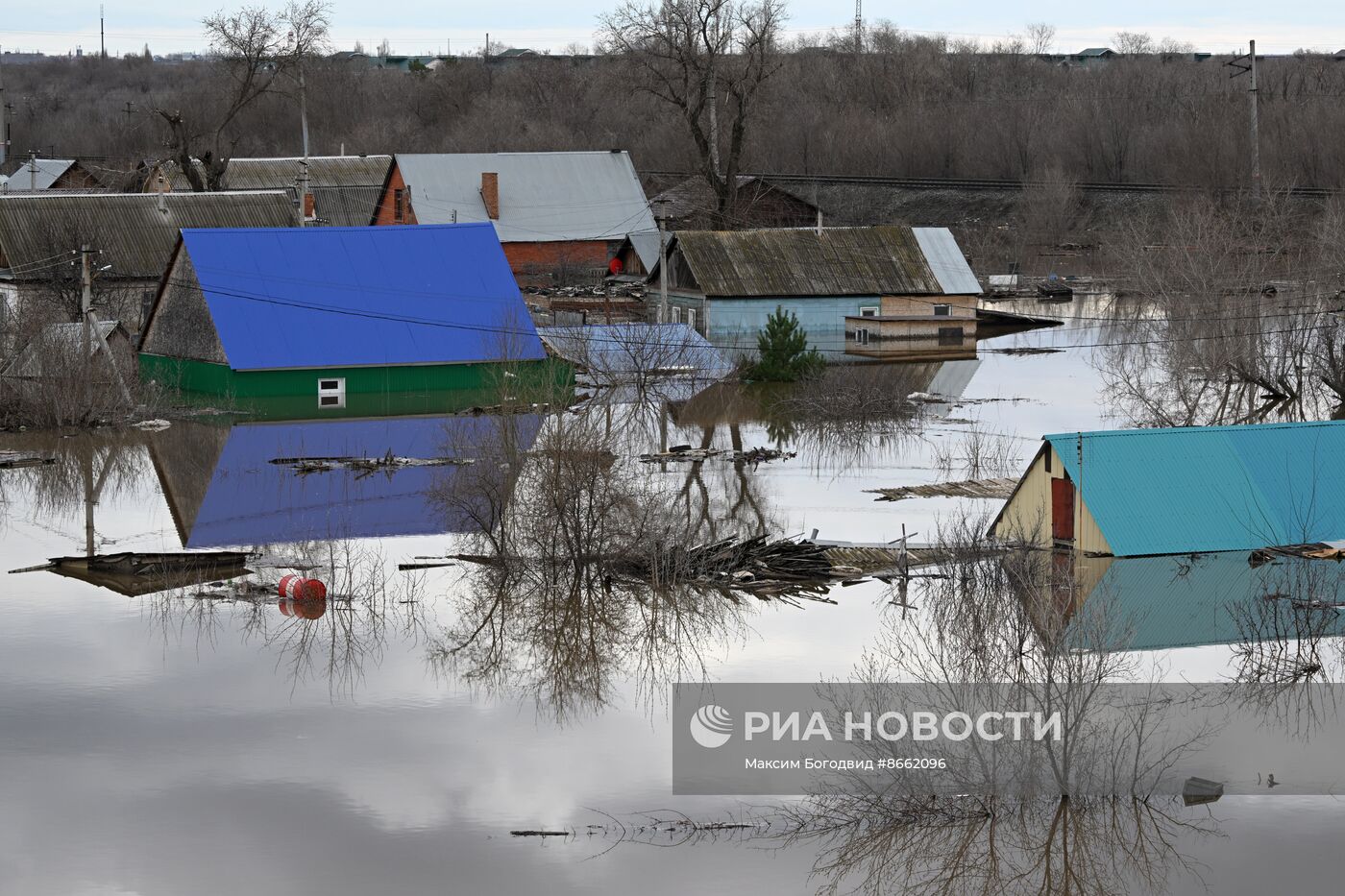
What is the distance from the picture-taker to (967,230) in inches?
2425

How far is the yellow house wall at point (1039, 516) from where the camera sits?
707 inches

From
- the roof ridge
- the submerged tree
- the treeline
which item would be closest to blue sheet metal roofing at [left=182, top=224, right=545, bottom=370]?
the submerged tree

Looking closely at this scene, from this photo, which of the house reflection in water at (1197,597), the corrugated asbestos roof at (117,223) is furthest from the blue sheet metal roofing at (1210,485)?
the corrugated asbestos roof at (117,223)

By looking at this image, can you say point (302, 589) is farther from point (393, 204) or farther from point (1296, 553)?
point (393, 204)

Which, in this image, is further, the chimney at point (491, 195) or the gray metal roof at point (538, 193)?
the chimney at point (491, 195)

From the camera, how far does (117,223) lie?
41.9 metres

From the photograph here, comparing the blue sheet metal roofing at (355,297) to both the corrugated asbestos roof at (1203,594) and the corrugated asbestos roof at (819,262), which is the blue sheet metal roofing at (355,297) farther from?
the corrugated asbestos roof at (1203,594)

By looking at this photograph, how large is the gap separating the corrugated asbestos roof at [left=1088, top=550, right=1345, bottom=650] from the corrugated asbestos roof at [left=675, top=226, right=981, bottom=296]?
22045mm

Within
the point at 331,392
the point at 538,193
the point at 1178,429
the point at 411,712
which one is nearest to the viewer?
the point at 411,712

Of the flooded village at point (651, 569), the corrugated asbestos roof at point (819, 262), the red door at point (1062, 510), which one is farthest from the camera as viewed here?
the corrugated asbestos roof at point (819, 262)

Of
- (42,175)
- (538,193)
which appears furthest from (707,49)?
(42,175)

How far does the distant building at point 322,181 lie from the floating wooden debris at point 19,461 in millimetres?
30919

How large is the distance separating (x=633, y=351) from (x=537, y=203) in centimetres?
2202

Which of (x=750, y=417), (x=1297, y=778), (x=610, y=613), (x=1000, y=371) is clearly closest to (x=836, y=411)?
(x=750, y=417)
